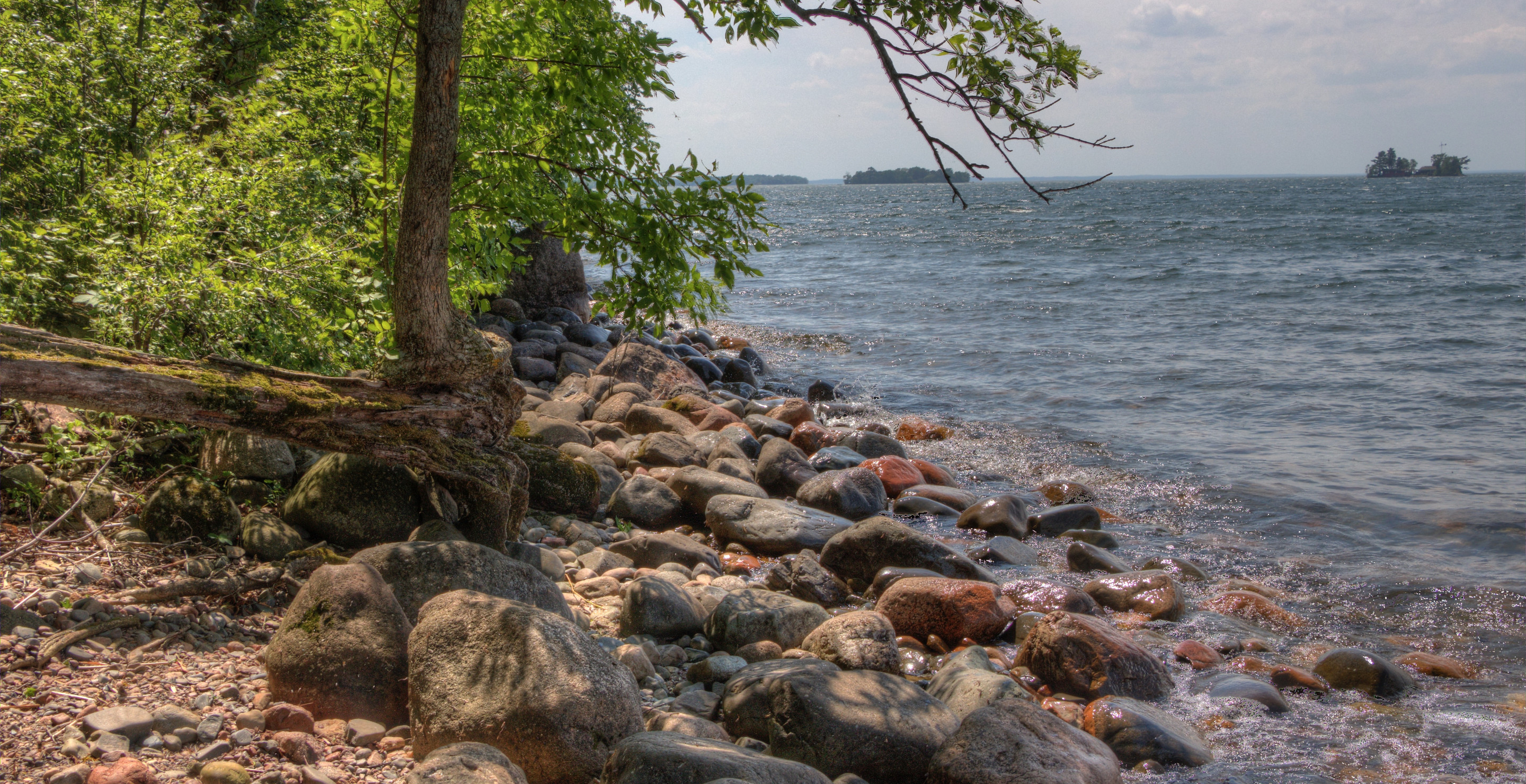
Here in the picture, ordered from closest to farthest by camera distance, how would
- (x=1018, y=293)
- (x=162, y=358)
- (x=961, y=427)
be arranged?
(x=162, y=358) → (x=961, y=427) → (x=1018, y=293)

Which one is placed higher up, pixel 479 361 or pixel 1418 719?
pixel 479 361

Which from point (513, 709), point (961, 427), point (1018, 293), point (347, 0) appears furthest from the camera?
point (1018, 293)

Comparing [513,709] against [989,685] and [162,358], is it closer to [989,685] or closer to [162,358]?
[162,358]

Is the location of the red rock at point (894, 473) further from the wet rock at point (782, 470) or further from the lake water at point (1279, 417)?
the lake water at point (1279, 417)

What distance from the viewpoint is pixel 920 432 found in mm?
11664

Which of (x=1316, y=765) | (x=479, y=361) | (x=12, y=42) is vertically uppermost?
(x=12, y=42)

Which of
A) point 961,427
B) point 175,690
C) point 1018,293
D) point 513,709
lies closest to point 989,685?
point 513,709

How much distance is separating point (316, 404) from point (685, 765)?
2.61 metres

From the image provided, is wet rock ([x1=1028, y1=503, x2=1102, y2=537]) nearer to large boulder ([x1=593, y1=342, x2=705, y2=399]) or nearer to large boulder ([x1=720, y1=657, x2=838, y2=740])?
large boulder ([x1=720, y1=657, x2=838, y2=740])

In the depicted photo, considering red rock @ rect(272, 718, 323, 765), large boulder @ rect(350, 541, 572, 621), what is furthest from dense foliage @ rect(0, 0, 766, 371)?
red rock @ rect(272, 718, 323, 765)

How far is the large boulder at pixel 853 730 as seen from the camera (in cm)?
395

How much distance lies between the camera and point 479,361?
16.1 feet

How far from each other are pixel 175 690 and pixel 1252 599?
22.5 ft

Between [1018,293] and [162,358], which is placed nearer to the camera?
[162,358]
